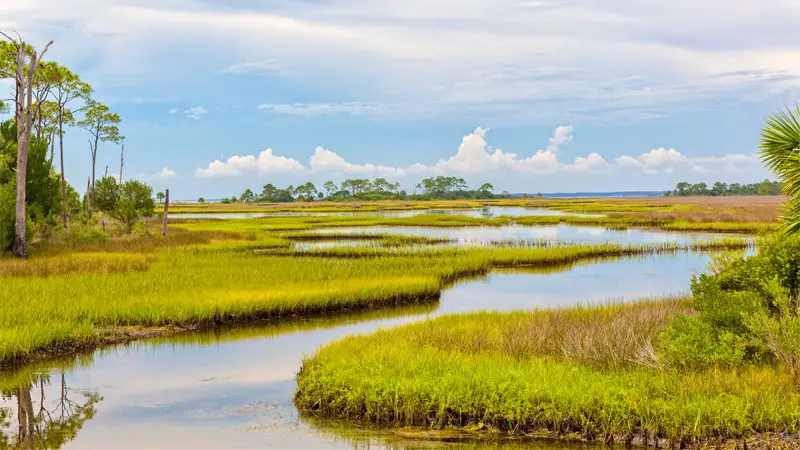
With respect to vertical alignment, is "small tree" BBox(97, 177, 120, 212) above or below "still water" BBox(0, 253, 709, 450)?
above

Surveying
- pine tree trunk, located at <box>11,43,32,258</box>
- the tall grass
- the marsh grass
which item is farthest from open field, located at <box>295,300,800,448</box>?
the marsh grass

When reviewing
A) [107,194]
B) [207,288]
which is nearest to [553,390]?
[207,288]

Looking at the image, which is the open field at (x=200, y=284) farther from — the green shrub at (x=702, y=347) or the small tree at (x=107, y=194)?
the small tree at (x=107, y=194)

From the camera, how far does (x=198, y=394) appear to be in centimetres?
1334

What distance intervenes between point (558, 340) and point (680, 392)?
12.9ft

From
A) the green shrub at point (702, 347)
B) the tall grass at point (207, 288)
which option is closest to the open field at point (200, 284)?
the tall grass at point (207, 288)

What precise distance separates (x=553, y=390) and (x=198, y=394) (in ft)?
23.3

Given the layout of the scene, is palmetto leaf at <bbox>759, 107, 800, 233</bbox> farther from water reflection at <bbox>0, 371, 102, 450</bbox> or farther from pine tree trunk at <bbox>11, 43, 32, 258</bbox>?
pine tree trunk at <bbox>11, 43, 32, 258</bbox>

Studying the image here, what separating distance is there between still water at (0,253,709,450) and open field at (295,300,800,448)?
1.78ft

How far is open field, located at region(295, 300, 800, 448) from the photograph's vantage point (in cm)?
971

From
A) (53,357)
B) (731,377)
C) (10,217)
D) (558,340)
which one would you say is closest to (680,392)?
(731,377)

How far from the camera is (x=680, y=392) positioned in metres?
10.2

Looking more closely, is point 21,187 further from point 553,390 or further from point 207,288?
point 553,390

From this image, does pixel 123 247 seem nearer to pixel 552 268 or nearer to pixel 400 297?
pixel 400 297
